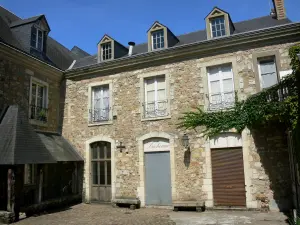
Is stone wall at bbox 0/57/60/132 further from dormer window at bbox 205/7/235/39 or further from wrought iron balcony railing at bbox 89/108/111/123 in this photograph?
dormer window at bbox 205/7/235/39

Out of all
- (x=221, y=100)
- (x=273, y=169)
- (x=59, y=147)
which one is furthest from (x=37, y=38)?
(x=273, y=169)

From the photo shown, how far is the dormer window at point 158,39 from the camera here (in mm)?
10641

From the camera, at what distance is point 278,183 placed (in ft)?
26.5

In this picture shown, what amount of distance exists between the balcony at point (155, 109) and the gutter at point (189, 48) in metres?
1.59

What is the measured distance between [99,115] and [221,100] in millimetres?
4706

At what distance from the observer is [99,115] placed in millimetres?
10922

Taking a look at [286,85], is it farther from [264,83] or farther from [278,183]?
[278,183]

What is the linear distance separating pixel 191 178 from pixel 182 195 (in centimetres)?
63

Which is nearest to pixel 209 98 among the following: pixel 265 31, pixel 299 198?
pixel 265 31

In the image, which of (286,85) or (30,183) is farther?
(30,183)

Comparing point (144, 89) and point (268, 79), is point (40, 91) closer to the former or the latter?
point (144, 89)

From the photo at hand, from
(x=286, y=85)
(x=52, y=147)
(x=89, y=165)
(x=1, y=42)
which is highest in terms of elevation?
(x=1, y=42)

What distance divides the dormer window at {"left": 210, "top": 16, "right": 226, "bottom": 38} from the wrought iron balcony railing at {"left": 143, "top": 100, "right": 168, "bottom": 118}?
2972mm

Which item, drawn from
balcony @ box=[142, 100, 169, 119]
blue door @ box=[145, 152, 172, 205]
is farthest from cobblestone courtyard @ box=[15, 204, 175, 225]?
balcony @ box=[142, 100, 169, 119]
